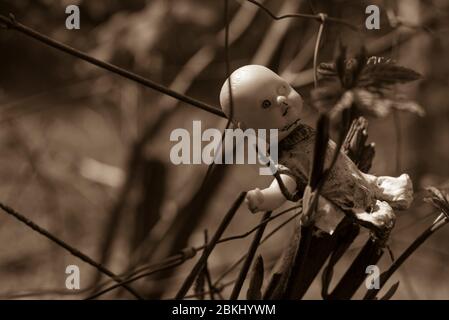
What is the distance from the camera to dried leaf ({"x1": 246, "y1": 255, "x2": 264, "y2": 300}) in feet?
1.10

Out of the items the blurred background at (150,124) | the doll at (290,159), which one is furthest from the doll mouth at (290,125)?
the blurred background at (150,124)

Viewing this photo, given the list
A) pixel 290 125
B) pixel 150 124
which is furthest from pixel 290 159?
pixel 150 124

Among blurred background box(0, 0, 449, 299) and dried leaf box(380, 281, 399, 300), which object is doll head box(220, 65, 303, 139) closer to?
dried leaf box(380, 281, 399, 300)

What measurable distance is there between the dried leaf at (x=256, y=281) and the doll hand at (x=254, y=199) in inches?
1.4

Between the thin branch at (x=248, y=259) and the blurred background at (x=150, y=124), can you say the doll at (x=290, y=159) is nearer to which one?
the thin branch at (x=248, y=259)

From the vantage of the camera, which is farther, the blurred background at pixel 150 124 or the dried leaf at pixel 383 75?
the blurred background at pixel 150 124

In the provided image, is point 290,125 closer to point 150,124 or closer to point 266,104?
point 266,104

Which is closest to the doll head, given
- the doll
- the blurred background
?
the doll

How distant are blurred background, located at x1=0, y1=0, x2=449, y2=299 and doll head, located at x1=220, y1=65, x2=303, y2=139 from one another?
11.7 inches

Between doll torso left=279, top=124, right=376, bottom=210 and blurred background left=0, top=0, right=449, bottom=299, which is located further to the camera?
blurred background left=0, top=0, right=449, bottom=299

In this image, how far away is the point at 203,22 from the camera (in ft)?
3.17

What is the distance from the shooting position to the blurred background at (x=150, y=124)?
2.68 feet

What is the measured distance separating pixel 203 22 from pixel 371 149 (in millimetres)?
626

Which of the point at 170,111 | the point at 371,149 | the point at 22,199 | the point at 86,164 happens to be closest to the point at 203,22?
the point at 170,111
